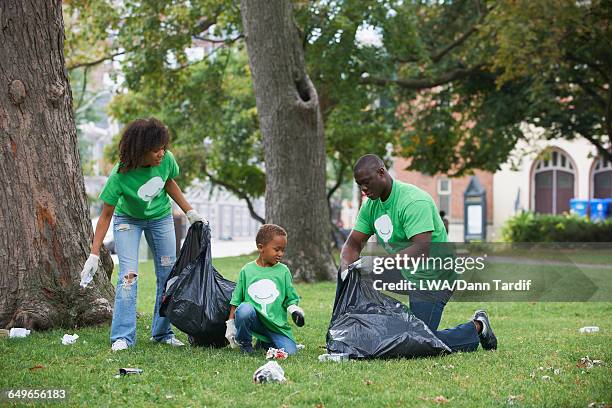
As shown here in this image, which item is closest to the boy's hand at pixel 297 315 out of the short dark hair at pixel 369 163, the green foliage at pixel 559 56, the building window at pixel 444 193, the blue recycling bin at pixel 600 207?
the short dark hair at pixel 369 163

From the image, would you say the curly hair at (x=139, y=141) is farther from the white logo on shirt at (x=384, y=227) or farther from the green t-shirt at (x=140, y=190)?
the white logo on shirt at (x=384, y=227)

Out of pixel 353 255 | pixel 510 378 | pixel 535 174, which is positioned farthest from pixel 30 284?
pixel 535 174

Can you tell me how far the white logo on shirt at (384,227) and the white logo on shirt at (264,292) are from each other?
79 centimetres

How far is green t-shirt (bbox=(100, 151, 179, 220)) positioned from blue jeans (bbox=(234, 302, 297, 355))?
1.02m

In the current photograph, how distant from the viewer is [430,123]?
25.3m

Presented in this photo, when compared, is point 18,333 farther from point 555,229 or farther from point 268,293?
point 555,229

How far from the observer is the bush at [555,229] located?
91.8 feet

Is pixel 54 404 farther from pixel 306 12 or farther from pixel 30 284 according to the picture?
pixel 306 12

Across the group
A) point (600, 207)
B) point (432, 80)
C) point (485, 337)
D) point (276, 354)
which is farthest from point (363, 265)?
point (600, 207)

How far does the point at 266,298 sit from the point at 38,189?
2293 millimetres

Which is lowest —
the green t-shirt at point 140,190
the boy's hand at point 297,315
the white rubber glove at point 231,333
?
the white rubber glove at point 231,333

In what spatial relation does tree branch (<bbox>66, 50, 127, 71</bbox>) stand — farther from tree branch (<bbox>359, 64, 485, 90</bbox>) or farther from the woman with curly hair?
the woman with curly hair

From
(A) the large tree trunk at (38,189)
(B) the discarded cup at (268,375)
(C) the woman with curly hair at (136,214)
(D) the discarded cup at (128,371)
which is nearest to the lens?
(B) the discarded cup at (268,375)

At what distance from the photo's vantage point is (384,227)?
6.02m
